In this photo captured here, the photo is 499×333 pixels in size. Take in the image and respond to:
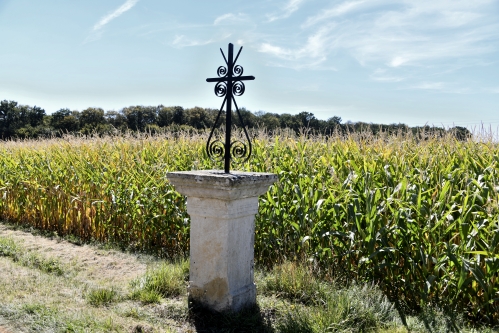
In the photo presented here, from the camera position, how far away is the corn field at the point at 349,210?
3959mm

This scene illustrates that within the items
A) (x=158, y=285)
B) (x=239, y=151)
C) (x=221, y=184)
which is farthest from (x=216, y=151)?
(x=221, y=184)

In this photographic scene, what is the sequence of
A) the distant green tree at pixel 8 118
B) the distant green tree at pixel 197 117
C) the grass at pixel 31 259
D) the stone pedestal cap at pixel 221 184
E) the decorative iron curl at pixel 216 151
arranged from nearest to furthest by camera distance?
the stone pedestal cap at pixel 221 184 → the decorative iron curl at pixel 216 151 → the grass at pixel 31 259 → the distant green tree at pixel 197 117 → the distant green tree at pixel 8 118

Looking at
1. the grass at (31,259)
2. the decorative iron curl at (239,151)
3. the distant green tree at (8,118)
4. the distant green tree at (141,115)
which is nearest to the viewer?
the decorative iron curl at (239,151)

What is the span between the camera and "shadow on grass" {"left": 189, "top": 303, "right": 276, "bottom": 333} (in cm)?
364

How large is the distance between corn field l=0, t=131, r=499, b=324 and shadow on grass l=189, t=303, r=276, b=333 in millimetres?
967

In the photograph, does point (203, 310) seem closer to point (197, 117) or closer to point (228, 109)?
point (228, 109)

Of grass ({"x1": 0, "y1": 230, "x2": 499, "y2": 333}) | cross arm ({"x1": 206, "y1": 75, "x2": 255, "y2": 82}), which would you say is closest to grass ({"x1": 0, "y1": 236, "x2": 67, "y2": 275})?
grass ({"x1": 0, "y1": 230, "x2": 499, "y2": 333})

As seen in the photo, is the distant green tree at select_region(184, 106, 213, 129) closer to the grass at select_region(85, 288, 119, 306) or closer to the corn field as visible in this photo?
the corn field

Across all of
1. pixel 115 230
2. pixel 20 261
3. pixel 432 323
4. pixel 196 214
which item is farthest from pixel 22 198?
pixel 432 323

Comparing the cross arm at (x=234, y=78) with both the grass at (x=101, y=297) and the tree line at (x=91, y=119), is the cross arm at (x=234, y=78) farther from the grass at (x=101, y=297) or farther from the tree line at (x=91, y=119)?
the tree line at (x=91, y=119)

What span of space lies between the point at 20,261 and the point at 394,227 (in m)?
4.72

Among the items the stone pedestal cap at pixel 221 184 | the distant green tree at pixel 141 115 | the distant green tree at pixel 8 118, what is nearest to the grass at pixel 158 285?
the stone pedestal cap at pixel 221 184

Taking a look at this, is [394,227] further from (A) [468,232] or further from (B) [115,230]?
(B) [115,230]

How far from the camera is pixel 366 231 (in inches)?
→ 172
